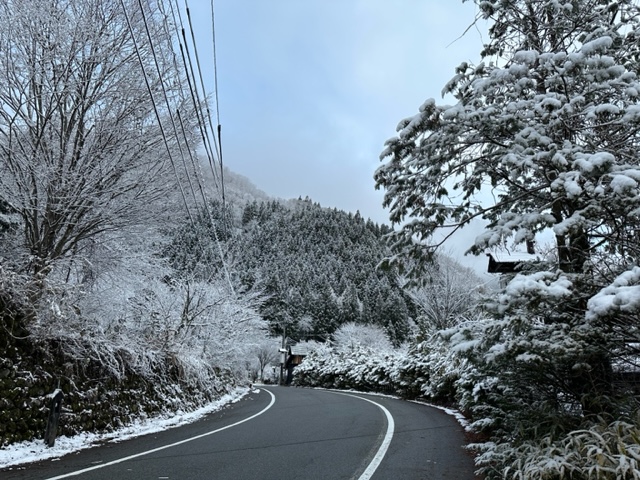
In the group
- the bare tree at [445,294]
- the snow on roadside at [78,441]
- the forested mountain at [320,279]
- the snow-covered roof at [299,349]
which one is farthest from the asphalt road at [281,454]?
the snow-covered roof at [299,349]

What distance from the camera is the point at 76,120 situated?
9906 millimetres

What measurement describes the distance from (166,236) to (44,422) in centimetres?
582

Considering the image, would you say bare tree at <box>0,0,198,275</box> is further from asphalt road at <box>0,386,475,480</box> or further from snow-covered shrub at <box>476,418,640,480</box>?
snow-covered shrub at <box>476,418,640,480</box>

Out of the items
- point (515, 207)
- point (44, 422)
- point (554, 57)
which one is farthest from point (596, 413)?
point (44, 422)

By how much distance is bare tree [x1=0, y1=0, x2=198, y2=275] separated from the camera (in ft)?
29.8

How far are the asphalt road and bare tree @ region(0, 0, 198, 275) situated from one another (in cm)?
383

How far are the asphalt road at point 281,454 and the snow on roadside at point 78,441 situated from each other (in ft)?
1.01

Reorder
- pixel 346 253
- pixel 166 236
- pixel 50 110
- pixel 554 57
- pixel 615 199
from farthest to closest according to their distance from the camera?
pixel 346 253
pixel 166 236
pixel 50 110
pixel 554 57
pixel 615 199

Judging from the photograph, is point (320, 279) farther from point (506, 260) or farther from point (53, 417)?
point (53, 417)

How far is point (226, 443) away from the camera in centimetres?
870

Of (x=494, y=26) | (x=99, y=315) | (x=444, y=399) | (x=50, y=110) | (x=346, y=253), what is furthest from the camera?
(x=346, y=253)

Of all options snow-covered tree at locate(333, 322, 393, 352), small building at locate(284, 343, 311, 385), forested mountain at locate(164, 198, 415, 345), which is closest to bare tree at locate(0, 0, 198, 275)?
forested mountain at locate(164, 198, 415, 345)

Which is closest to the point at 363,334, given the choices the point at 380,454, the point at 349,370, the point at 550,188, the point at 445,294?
the point at 445,294

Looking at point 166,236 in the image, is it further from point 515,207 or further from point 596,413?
point 596,413
